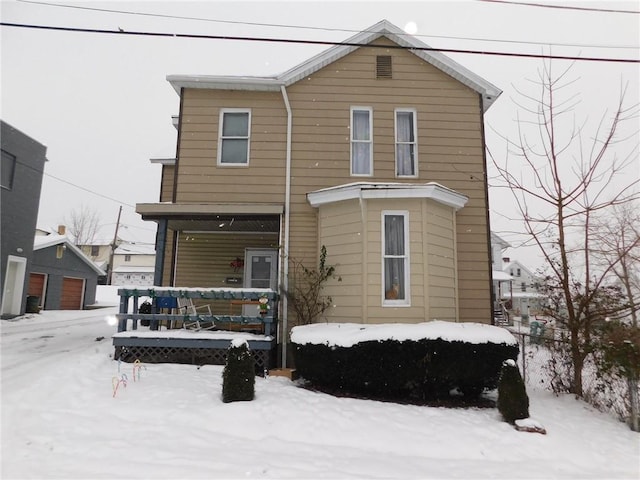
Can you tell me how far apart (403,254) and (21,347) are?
8.77m

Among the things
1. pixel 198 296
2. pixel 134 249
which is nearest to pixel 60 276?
pixel 198 296

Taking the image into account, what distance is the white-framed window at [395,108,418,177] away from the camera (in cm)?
982

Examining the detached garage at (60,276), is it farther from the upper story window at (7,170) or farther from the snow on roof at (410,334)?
the snow on roof at (410,334)

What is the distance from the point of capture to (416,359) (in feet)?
21.3

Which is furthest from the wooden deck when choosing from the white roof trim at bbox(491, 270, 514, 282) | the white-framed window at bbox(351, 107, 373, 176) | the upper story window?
the white roof trim at bbox(491, 270, 514, 282)

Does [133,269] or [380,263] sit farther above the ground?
[133,269]

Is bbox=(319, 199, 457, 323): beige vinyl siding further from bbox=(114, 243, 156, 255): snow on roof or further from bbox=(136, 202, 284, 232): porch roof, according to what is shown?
bbox=(114, 243, 156, 255): snow on roof

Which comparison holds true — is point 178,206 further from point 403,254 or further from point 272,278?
point 403,254

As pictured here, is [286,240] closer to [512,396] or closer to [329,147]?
[329,147]

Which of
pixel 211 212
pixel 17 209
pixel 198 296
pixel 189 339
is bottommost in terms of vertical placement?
pixel 189 339

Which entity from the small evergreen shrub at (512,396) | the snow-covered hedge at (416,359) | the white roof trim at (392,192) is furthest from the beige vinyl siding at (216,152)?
the small evergreen shrub at (512,396)

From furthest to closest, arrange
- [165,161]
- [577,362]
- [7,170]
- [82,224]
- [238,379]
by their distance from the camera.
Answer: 1. [82,224]
2. [7,170]
3. [165,161]
4. [577,362]
5. [238,379]

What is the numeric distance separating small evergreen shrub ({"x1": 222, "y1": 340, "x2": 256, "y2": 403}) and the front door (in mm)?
5130

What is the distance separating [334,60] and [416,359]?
7.39 meters
